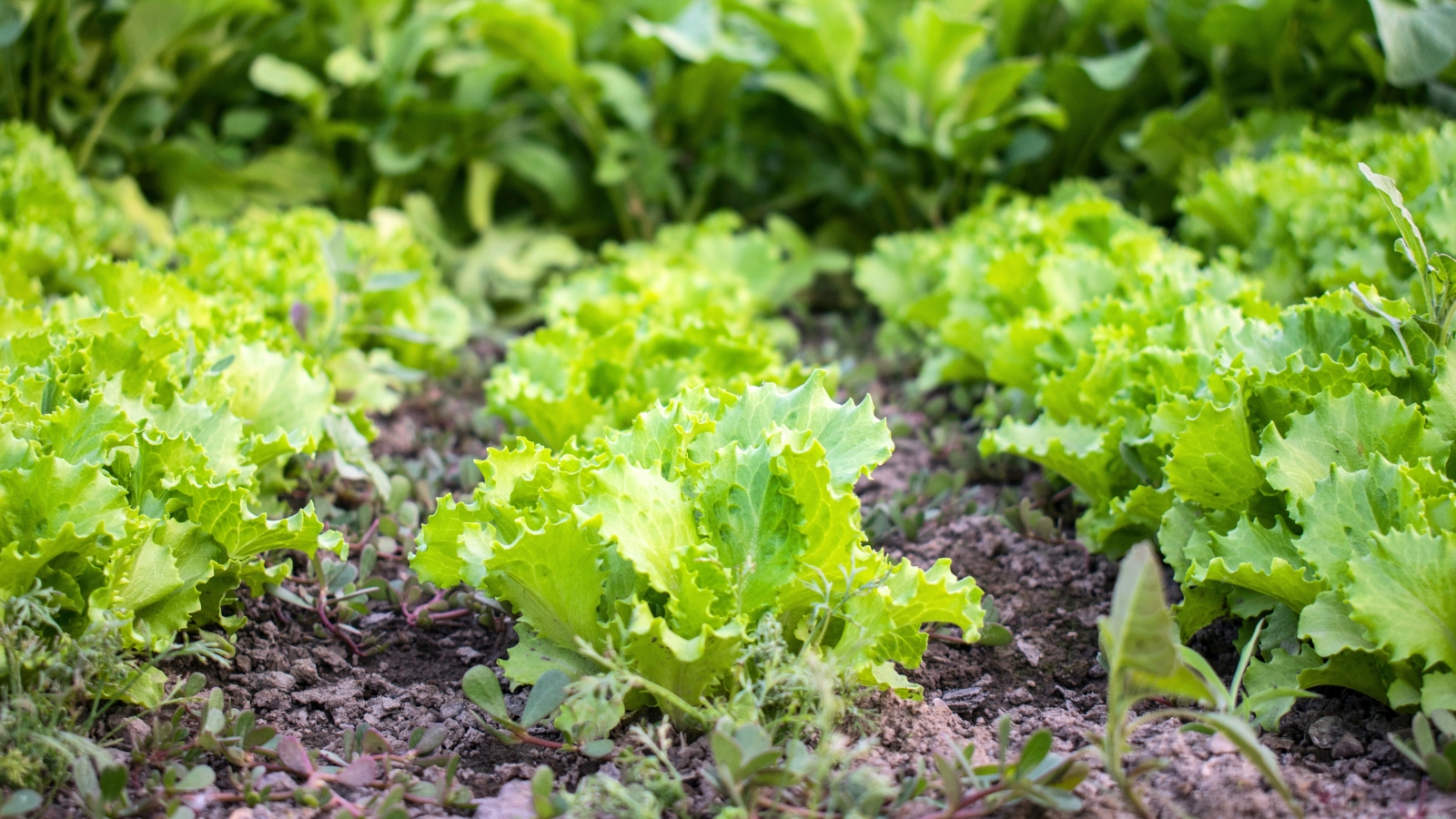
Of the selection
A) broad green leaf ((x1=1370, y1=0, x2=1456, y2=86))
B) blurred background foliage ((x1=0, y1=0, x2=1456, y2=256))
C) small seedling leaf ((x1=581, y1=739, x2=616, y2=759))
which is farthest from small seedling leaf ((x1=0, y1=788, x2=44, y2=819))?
broad green leaf ((x1=1370, y1=0, x2=1456, y2=86))

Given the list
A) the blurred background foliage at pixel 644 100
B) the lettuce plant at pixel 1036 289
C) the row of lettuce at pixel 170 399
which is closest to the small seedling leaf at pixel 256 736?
the row of lettuce at pixel 170 399

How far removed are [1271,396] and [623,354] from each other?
1570 mm

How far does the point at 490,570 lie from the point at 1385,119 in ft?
11.8

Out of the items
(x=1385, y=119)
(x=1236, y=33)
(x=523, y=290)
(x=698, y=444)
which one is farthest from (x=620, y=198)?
(x=698, y=444)

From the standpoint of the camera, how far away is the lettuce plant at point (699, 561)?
A: 5.30 ft

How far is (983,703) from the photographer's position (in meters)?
1.92

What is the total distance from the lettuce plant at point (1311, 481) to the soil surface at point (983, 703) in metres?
0.11

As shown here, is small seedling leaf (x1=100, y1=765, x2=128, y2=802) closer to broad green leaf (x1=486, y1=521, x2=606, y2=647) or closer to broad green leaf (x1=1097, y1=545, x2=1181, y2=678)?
broad green leaf (x1=486, y1=521, x2=606, y2=647)

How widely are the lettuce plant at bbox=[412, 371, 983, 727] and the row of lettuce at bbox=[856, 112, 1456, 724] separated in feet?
1.66

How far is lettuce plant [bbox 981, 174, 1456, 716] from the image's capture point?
153cm

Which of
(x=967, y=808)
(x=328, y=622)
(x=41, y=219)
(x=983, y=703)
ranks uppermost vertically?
(x=41, y=219)

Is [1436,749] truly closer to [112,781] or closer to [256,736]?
[256,736]

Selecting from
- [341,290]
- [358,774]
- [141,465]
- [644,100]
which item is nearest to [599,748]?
[358,774]

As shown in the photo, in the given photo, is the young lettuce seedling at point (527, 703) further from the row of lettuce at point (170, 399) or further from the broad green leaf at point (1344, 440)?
the broad green leaf at point (1344, 440)
